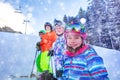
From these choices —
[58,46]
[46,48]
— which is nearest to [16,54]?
[46,48]

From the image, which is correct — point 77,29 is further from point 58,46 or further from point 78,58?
point 58,46

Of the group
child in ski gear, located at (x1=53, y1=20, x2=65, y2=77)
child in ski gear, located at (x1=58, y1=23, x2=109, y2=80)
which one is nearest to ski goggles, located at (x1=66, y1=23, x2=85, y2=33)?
child in ski gear, located at (x1=58, y1=23, x2=109, y2=80)

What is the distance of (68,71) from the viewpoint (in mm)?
2461

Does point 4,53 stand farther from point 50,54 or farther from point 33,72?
point 50,54

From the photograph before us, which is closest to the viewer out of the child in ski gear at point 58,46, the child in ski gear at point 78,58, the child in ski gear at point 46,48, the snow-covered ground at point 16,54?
the child in ski gear at point 78,58

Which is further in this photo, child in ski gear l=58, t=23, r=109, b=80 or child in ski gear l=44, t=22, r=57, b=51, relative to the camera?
child in ski gear l=44, t=22, r=57, b=51

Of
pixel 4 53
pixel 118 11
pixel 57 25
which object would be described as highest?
pixel 118 11

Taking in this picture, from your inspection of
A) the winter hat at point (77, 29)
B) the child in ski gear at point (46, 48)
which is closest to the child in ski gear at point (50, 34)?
the child in ski gear at point (46, 48)

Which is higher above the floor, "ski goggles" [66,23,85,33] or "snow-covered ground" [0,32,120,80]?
"ski goggles" [66,23,85,33]

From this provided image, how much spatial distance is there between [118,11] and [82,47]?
9732 millimetres

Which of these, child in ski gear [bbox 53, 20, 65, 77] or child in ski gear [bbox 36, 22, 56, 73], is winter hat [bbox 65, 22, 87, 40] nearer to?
child in ski gear [bbox 53, 20, 65, 77]

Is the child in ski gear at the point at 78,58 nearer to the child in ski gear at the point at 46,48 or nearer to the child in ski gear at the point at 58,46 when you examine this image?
the child in ski gear at the point at 58,46

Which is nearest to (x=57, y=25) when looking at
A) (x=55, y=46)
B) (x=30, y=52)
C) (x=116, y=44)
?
(x=55, y=46)

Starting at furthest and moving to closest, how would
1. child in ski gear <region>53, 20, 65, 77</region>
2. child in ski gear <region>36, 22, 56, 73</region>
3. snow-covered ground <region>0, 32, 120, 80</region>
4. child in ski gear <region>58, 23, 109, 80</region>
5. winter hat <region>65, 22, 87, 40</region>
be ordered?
snow-covered ground <region>0, 32, 120, 80</region> < child in ski gear <region>36, 22, 56, 73</region> < child in ski gear <region>53, 20, 65, 77</region> < winter hat <region>65, 22, 87, 40</region> < child in ski gear <region>58, 23, 109, 80</region>
